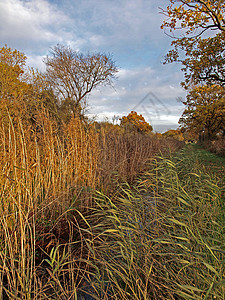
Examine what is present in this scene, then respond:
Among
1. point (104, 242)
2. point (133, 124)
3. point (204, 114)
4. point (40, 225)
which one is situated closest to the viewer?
point (104, 242)

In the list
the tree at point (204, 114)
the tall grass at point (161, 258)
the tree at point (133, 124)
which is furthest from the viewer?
the tree at point (204, 114)

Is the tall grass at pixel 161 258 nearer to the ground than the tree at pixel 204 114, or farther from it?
nearer to the ground

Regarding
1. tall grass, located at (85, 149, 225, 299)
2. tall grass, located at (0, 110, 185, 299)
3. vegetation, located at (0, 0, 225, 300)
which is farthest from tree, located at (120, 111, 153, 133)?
tall grass, located at (85, 149, 225, 299)

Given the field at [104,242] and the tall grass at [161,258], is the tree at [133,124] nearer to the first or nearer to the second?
the field at [104,242]

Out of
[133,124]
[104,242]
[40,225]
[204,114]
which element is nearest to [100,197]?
[40,225]

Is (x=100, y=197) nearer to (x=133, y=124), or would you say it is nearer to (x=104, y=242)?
(x=104, y=242)

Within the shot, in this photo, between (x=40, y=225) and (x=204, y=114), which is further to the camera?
(x=204, y=114)

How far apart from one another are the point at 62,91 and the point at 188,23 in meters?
12.9

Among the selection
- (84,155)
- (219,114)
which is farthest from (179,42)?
(219,114)

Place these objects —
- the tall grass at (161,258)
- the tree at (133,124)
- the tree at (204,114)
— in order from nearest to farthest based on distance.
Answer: the tall grass at (161,258), the tree at (133,124), the tree at (204,114)

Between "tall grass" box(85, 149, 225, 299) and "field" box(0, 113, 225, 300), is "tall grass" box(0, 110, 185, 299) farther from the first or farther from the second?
"tall grass" box(85, 149, 225, 299)

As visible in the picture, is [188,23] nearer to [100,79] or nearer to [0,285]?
[0,285]

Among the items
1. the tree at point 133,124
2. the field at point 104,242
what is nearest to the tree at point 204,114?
the tree at point 133,124

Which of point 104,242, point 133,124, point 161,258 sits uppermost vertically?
point 133,124
